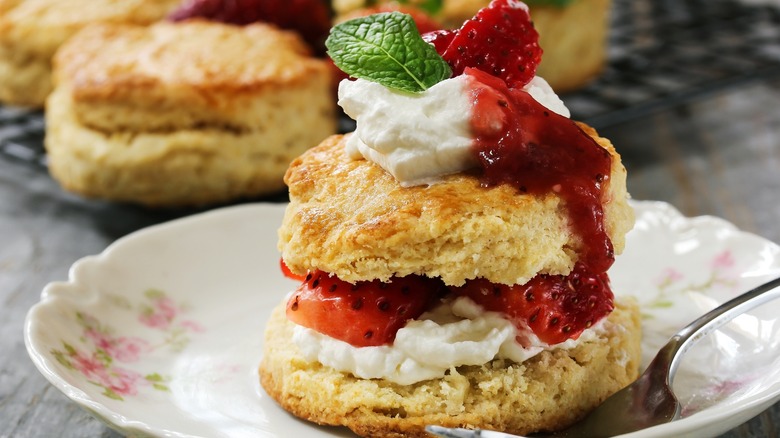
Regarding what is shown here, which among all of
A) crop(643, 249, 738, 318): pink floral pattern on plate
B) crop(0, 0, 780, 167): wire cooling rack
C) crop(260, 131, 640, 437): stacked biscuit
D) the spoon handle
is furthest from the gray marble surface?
the spoon handle

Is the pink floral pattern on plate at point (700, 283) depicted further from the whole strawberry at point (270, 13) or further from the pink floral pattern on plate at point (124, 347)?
the whole strawberry at point (270, 13)

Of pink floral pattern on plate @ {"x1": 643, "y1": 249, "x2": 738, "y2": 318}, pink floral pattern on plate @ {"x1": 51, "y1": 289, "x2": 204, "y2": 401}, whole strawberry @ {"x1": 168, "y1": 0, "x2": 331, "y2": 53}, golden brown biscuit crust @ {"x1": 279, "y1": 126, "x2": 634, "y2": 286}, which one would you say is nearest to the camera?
golden brown biscuit crust @ {"x1": 279, "y1": 126, "x2": 634, "y2": 286}

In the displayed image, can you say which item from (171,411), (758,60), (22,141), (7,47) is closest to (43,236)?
(22,141)

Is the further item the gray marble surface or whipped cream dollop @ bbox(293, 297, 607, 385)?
the gray marble surface

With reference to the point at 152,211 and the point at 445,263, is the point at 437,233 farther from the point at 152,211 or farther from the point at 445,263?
the point at 152,211

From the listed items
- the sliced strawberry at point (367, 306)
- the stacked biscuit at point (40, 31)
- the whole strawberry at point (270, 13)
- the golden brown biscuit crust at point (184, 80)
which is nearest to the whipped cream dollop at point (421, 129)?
the sliced strawberry at point (367, 306)

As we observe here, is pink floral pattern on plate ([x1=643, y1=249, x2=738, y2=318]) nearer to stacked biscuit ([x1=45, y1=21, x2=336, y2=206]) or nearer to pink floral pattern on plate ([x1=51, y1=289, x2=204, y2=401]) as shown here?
pink floral pattern on plate ([x1=51, y1=289, x2=204, y2=401])
